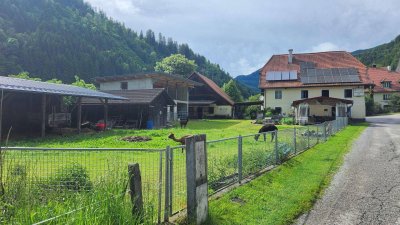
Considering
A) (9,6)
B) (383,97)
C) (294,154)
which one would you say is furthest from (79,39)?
(294,154)

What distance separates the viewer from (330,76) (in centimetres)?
4700

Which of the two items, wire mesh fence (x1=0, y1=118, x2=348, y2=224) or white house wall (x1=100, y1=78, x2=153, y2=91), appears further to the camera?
white house wall (x1=100, y1=78, x2=153, y2=91)

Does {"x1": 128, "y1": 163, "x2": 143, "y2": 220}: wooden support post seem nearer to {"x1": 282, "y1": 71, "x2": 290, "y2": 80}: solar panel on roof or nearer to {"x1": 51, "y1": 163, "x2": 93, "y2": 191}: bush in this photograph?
{"x1": 51, "y1": 163, "x2": 93, "y2": 191}: bush

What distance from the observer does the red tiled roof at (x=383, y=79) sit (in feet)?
230

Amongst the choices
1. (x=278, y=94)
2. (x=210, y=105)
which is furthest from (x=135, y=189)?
(x=210, y=105)

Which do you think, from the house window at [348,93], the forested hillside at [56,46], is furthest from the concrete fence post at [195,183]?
the forested hillside at [56,46]

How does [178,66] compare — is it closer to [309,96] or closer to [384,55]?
[309,96]

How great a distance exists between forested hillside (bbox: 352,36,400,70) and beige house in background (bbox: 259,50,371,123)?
60.6 m

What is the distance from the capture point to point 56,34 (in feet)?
286

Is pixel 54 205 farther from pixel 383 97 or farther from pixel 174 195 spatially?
pixel 383 97

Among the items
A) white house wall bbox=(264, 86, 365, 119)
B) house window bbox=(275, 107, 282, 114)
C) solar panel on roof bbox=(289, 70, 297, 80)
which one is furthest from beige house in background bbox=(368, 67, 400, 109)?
house window bbox=(275, 107, 282, 114)

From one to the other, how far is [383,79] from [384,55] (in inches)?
1797

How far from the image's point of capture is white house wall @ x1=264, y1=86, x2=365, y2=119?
44250 mm

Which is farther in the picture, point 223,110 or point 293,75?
point 223,110
